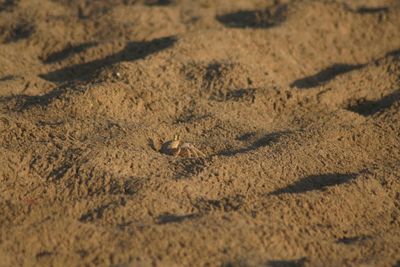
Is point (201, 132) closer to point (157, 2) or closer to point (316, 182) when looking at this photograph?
point (316, 182)

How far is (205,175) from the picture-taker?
2.77 m

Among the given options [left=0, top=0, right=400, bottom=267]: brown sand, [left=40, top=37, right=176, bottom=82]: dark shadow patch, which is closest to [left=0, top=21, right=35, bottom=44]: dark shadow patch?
A: [left=0, top=0, right=400, bottom=267]: brown sand

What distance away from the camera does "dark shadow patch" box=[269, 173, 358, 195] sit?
9.10ft

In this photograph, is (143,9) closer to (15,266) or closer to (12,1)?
(12,1)

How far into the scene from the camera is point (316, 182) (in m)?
2.86

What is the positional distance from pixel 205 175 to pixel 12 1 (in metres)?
2.70

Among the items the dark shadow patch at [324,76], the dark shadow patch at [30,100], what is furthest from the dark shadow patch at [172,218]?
the dark shadow patch at [324,76]

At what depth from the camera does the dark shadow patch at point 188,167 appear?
278cm

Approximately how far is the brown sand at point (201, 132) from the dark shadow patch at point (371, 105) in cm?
1

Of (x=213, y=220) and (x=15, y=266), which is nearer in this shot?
(x=15, y=266)

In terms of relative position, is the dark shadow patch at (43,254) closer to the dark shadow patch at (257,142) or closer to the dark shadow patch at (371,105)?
the dark shadow patch at (257,142)

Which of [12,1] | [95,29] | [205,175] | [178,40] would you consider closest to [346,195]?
[205,175]

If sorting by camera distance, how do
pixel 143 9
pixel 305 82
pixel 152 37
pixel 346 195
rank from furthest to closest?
pixel 143 9 → pixel 152 37 → pixel 305 82 → pixel 346 195

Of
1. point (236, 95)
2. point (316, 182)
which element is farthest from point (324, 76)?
point (316, 182)
